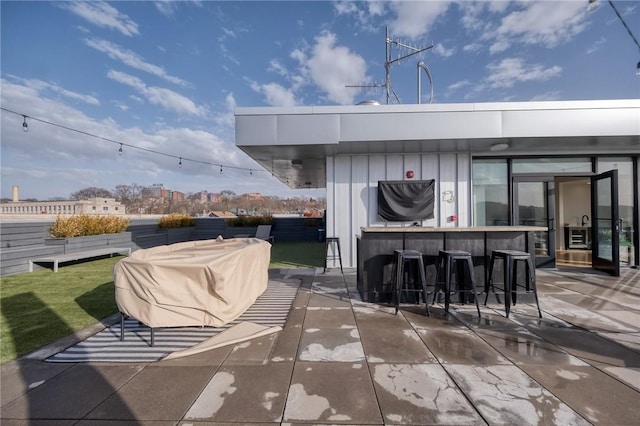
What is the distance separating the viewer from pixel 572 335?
2855mm

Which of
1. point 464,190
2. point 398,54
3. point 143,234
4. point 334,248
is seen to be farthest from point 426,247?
point 143,234

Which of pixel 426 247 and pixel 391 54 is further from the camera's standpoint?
pixel 391 54

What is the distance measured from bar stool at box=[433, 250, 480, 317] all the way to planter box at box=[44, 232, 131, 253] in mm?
8881

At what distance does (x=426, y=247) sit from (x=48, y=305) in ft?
18.3

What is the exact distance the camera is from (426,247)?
4059 mm

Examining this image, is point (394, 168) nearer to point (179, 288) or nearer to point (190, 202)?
point (179, 288)

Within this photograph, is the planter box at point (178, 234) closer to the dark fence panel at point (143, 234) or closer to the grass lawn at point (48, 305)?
the dark fence panel at point (143, 234)

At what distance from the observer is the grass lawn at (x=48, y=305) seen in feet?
9.11

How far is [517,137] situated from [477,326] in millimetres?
3911

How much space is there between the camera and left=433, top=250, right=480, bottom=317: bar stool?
11.4 feet

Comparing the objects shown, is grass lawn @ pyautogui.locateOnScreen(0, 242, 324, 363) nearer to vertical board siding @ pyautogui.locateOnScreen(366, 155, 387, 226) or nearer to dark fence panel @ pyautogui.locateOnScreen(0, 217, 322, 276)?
dark fence panel @ pyautogui.locateOnScreen(0, 217, 322, 276)

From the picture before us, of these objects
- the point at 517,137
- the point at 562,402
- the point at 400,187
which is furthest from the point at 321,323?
the point at 517,137

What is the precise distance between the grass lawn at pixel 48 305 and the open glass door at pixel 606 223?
357 inches

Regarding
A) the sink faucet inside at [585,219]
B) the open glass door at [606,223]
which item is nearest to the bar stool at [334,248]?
the open glass door at [606,223]
